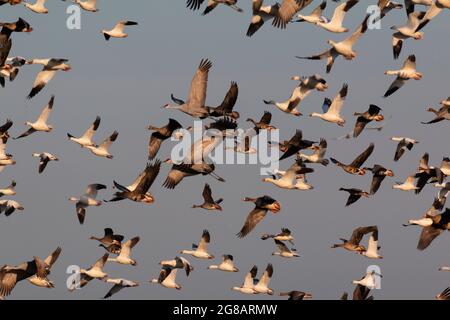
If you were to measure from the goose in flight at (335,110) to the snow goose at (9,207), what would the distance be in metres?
9.35

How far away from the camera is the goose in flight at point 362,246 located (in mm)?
49625

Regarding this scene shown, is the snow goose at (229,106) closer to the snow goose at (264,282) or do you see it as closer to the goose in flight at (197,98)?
the goose in flight at (197,98)

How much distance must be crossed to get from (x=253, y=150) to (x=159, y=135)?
4.99 m

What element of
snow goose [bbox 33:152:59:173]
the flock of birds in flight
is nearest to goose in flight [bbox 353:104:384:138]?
the flock of birds in flight

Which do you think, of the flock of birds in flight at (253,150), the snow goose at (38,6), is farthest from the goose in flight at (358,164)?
the snow goose at (38,6)

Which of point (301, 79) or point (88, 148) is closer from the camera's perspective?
point (301, 79)

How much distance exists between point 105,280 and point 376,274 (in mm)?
8338

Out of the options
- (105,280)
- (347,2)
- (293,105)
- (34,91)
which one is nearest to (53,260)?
(105,280)

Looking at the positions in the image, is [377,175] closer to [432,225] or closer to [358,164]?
[358,164]

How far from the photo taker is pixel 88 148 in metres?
51.3

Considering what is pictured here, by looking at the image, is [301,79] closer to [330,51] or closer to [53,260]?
[330,51]

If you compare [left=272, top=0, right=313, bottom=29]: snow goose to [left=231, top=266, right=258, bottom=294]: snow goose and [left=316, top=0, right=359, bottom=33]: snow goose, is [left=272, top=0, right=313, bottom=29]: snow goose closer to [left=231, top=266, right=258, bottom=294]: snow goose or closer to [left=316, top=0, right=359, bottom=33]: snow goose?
[left=316, top=0, right=359, bottom=33]: snow goose

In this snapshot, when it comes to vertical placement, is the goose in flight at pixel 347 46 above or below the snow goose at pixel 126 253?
above

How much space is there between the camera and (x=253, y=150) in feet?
169
